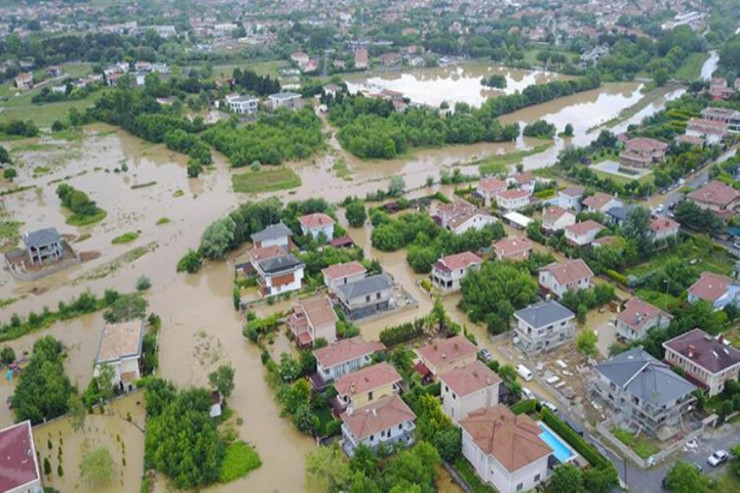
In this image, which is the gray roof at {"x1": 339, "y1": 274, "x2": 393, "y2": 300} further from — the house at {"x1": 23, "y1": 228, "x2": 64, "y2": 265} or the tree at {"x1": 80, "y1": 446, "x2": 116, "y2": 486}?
the house at {"x1": 23, "y1": 228, "x2": 64, "y2": 265}

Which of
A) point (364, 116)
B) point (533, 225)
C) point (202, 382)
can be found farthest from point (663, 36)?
point (202, 382)

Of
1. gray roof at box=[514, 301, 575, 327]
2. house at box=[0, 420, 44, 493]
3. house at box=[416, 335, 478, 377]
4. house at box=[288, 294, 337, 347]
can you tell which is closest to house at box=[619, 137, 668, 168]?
gray roof at box=[514, 301, 575, 327]

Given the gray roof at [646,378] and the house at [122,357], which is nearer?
the gray roof at [646,378]

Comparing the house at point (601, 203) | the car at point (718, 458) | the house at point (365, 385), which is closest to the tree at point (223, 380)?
the house at point (365, 385)

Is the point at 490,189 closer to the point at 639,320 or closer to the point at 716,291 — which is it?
the point at 716,291

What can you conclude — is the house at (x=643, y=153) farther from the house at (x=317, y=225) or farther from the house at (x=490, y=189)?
the house at (x=317, y=225)

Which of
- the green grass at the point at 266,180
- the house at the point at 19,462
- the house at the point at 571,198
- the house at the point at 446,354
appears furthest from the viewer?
the green grass at the point at 266,180
